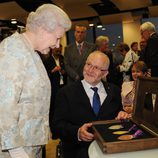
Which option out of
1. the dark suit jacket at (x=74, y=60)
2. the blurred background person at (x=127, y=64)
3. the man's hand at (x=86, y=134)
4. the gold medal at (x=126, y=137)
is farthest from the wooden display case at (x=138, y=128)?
the blurred background person at (x=127, y=64)

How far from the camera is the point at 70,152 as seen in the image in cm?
216

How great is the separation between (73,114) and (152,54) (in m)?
1.86

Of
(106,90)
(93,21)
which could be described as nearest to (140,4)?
(93,21)

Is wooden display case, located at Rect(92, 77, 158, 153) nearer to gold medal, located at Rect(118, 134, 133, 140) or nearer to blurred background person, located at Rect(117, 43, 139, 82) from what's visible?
gold medal, located at Rect(118, 134, 133, 140)

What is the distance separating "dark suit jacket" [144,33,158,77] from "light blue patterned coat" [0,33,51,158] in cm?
229

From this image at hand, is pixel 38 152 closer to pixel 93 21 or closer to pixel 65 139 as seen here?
pixel 65 139

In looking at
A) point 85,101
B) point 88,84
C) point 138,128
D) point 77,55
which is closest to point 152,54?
point 77,55

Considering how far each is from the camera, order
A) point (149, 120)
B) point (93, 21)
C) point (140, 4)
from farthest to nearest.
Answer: point (93, 21) → point (140, 4) → point (149, 120)

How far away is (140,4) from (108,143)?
29.1ft

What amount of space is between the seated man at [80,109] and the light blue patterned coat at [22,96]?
19.9 inches

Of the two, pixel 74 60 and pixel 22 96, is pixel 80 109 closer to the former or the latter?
pixel 22 96

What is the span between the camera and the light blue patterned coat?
1.42m

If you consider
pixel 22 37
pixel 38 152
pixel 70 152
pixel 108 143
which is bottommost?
pixel 70 152

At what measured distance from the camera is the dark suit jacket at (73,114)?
2.13 metres
